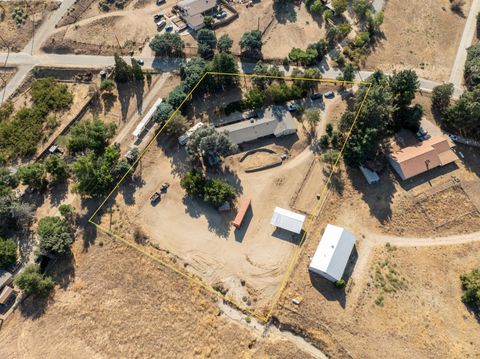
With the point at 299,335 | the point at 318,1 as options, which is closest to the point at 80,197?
the point at 299,335

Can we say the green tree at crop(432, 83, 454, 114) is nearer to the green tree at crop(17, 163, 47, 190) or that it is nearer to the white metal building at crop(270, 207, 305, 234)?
the white metal building at crop(270, 207, 305, 234)

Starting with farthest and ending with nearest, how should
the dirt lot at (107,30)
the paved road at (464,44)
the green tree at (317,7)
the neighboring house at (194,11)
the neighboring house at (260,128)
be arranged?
the green tree at (317,7) → the neighboring house at (194,11) → the dirt lot at (107,30) → the paved road at (464,44) → the neighboring house at (260,128)

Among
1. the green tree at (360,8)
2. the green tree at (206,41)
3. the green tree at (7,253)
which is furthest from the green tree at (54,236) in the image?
the green tree at (360,8)

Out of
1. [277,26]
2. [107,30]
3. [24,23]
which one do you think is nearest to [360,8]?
[277,26]

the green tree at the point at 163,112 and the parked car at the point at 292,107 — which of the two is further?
the parked car at the point at 292,107

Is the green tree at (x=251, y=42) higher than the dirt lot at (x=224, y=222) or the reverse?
higher

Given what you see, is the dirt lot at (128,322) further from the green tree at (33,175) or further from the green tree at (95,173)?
the green tree at (33,175)
